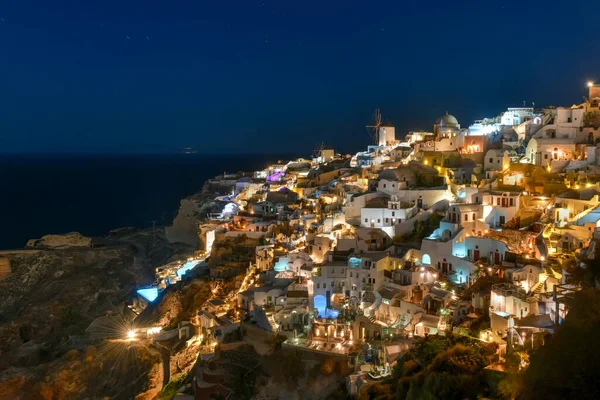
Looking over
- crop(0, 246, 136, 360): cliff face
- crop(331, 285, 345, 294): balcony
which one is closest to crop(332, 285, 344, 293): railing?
crop(331, 285, 345, 294): balcony

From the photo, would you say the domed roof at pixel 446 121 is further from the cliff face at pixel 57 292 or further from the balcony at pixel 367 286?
the cliff face at pixel 57 292

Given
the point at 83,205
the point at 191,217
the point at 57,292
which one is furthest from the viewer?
the point at 83,205

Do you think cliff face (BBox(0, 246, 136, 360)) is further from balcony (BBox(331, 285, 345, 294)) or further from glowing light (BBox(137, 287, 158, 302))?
balcony (BBox(331, 285, 345, 294))

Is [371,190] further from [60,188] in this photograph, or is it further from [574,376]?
[60,188]

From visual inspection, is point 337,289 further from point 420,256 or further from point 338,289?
point 420,256

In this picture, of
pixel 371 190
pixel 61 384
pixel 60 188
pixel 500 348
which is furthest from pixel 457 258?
pixel 60 188

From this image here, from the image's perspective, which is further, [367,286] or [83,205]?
[83,205]

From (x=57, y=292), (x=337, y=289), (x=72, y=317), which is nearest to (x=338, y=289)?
(x=337, y=289)

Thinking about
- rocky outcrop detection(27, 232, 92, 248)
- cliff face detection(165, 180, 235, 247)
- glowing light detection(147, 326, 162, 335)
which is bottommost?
glowing light detection(147, 326, 162, 335)
